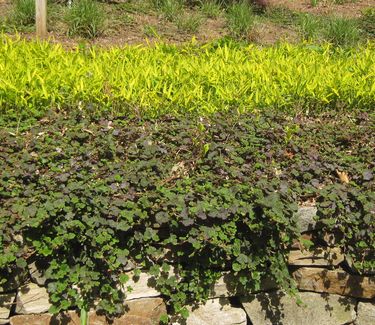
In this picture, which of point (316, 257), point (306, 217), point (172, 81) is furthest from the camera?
point (172, 81)

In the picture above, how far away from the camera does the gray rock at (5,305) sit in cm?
307

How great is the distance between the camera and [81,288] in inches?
119

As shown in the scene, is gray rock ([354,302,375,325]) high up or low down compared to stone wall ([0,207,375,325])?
down

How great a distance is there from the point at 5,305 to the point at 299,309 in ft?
5.61

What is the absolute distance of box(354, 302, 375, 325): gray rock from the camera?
3604 mm

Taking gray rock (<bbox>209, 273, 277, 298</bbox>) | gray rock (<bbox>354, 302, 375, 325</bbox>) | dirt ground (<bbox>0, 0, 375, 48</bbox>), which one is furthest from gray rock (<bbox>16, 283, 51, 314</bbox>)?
dirt ground (<bbox>0, 0, 375, 48</bbox>)

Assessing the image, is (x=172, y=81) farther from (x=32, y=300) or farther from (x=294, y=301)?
(x=32, y=300)

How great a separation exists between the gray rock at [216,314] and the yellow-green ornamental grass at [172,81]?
1361 mm

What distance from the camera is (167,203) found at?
3076mm

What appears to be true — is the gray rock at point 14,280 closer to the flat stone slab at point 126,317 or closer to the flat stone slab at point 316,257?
the flat stone slab at point 126,317

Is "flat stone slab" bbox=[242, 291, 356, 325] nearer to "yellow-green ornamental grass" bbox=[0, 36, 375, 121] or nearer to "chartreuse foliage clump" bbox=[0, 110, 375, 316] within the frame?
"chartreuse foliage clump" bbox=[0, 110, 375, 316]

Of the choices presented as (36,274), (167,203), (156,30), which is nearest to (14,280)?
(36,274)

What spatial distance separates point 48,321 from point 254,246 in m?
1.20

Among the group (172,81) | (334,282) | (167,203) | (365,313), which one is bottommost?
(365,313)
